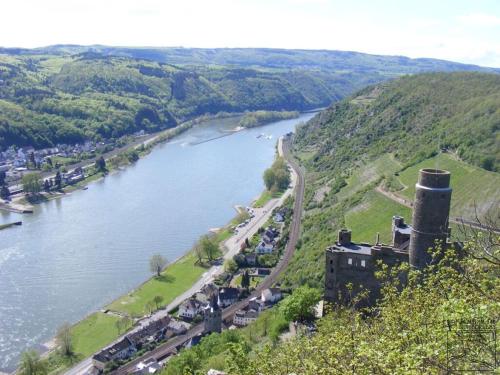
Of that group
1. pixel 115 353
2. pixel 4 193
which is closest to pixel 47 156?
pixel 4 193

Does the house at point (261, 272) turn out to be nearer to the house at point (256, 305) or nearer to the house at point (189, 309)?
the house at point (256, 305)

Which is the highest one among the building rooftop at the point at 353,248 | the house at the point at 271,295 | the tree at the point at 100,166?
the building rooftop at the point at 353,248

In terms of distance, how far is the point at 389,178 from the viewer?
54.2 meters

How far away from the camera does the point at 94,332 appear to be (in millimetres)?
39062

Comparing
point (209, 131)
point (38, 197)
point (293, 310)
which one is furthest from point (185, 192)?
point (209, 131)

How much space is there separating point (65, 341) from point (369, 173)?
39769 millimetres

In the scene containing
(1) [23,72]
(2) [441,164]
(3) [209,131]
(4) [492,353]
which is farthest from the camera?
(1) [23,72]

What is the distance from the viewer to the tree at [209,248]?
170 feet

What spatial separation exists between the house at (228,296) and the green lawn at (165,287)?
15.9 feet

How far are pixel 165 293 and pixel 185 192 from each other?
1348 inches

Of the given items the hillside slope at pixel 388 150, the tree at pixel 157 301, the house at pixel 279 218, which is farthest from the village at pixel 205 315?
the house at pixel 279 218

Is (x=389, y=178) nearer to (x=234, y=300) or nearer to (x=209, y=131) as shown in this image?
(x=234, y=300)

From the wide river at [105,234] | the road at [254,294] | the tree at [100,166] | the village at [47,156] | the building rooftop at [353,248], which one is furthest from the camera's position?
the village at [47,156]

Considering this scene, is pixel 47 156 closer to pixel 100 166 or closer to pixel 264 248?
pixel 100 166
